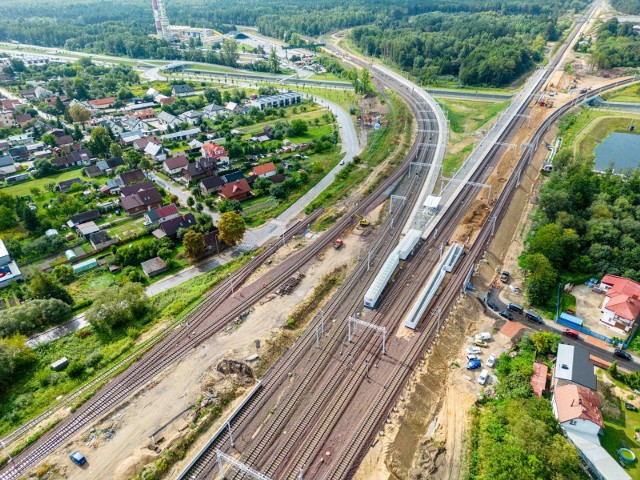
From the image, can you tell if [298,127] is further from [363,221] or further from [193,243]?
[193,243]

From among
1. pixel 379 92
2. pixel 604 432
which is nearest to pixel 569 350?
pixel 604 432

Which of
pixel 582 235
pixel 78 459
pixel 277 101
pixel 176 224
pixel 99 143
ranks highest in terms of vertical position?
pixel 277 101

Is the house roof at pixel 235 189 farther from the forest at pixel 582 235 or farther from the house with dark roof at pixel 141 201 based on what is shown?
the forest at pixel 582 235

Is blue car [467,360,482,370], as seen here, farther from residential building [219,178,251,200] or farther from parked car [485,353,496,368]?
residential building [219,178,251,200]

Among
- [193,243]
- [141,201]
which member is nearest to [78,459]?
[193,243]

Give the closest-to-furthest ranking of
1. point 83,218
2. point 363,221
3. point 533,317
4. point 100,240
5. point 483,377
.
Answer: point 483,377 < point 533,317 < point 100,240 < point 363,221 < point 83,218

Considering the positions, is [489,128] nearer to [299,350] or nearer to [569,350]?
[569,350]
